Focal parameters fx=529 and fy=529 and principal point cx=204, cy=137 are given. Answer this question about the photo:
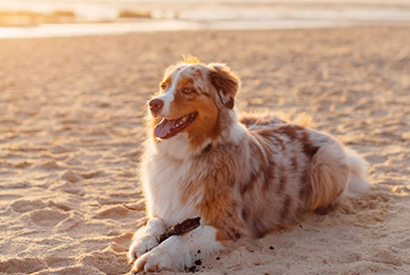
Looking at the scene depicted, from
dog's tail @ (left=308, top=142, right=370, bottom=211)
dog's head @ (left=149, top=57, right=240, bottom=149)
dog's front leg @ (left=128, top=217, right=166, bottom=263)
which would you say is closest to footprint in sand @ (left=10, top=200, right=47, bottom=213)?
dog's front leg @ (left=128, top=217, right=166, bottom=263)

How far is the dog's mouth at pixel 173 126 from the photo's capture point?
14.3ft

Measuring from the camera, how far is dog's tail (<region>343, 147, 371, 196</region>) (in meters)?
5.54

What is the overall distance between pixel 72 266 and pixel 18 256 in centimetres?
52

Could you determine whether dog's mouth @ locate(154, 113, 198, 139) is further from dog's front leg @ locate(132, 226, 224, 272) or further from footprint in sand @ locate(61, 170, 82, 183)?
footprint in sand @ locate(61, 170, 82, 183)

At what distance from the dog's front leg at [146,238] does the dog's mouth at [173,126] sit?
2.43 ft

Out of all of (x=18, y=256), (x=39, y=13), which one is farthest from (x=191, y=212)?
(x=39, y=13)

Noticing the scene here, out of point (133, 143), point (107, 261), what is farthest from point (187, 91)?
point (133, 143)

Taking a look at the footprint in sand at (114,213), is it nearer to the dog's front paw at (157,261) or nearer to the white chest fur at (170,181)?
the white chest fur at (170,181)

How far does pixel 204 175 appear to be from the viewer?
4.37 metres

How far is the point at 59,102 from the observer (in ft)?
32.8

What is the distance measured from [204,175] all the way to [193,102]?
610mm

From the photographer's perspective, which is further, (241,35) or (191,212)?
(241,35)

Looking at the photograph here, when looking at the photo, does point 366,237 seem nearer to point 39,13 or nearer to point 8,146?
point 8,146

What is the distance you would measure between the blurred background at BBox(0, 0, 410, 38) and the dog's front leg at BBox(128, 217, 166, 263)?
1754 cm
